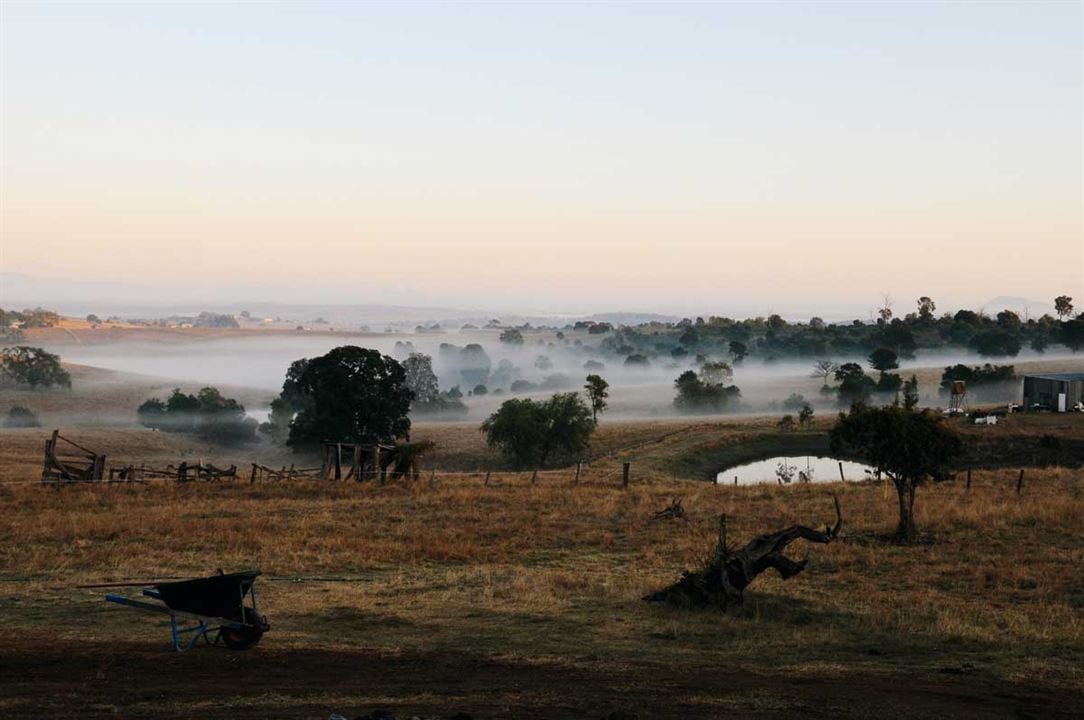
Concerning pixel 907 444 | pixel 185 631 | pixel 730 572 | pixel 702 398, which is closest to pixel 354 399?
pixel 907 444

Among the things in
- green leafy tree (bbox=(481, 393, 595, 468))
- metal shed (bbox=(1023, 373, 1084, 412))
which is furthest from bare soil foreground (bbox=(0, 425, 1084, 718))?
metal shed (bbox=(1023, 373, 1084, 412))

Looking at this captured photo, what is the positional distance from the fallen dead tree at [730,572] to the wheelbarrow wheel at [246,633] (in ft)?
28.5

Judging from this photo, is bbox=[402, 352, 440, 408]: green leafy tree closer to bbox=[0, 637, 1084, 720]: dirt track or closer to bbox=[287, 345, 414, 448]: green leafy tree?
bbox=[287, 345, 414, 448]: green leafy tree

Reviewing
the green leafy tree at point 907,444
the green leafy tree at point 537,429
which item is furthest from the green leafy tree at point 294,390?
the green leafy tree at point 907,444

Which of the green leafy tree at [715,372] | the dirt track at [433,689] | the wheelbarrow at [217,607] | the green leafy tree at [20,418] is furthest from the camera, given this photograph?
the green leafy tree at [715,372]

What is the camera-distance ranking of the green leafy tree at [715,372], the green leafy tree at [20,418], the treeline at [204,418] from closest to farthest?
the treeline at [204,418]
the green leafy tree at [20,418]
the green leafy tree at [715,372]

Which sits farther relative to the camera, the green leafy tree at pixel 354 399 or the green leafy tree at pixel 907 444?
the green leafy tree at pixel 354 399

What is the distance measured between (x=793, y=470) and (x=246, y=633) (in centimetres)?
6291

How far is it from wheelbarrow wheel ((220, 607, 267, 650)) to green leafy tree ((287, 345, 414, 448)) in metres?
55.1

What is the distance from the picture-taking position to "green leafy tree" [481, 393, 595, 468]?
73062 millimetres

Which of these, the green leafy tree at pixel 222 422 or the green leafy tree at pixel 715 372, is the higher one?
the green leafy tree at pixel 715 372

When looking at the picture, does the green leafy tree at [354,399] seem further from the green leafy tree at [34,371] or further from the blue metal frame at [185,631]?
the green leafy tree at [34,371]

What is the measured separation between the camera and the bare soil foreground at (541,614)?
14164mm

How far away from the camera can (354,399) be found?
7244 centimetres
